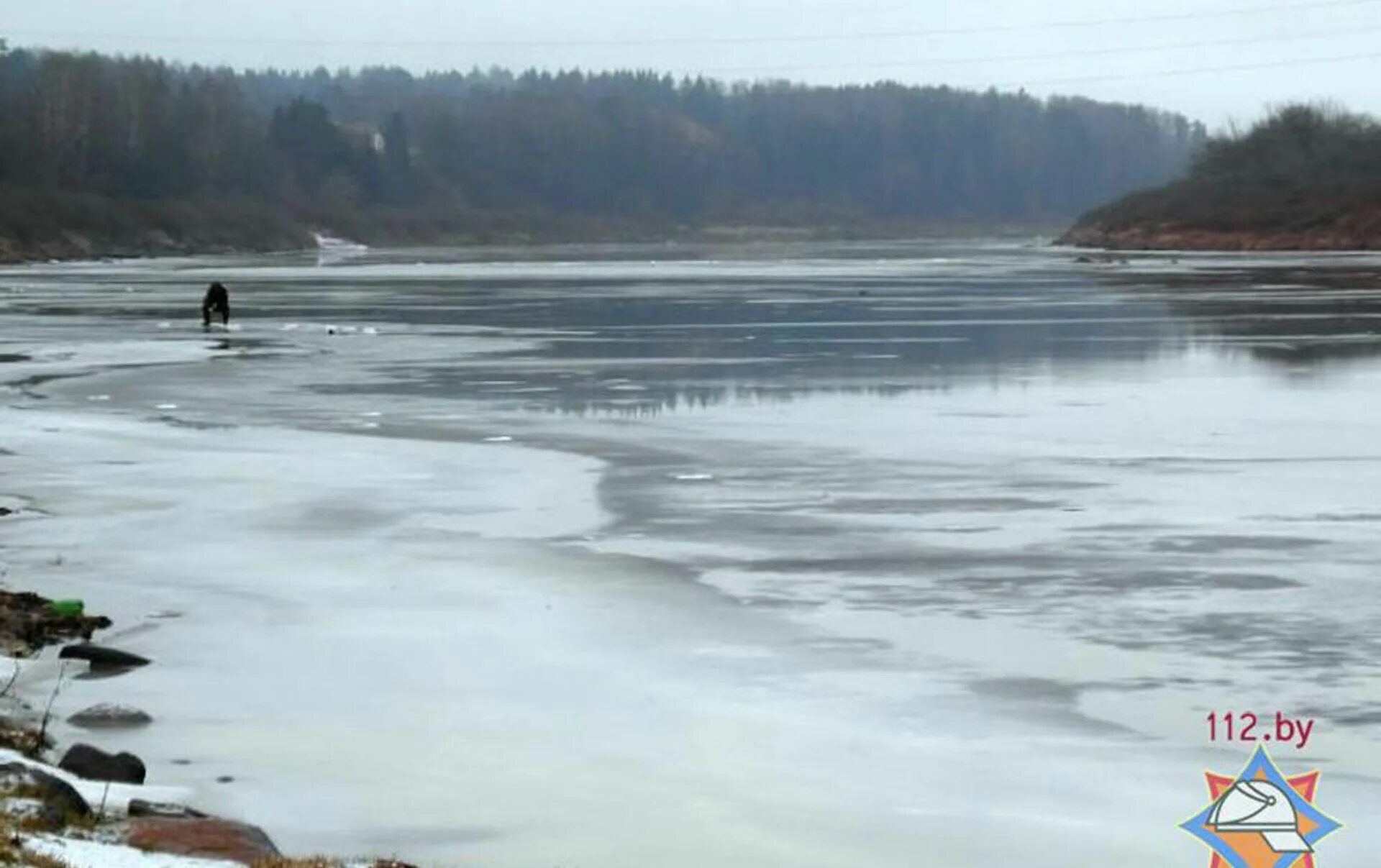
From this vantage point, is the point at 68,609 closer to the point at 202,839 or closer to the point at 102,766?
the point at 102,766

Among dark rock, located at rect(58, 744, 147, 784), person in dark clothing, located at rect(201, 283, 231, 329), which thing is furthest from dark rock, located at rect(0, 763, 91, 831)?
person in dark clothing, located at rect(201, 283, 231, 329)

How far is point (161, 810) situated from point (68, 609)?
4.77 metres

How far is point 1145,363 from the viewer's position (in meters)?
33.8

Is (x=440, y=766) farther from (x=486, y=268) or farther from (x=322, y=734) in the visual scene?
(x=486, y=268)

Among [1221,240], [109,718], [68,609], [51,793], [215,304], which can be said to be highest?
[215,304]

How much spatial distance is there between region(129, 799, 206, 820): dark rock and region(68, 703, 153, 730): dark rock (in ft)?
6.11

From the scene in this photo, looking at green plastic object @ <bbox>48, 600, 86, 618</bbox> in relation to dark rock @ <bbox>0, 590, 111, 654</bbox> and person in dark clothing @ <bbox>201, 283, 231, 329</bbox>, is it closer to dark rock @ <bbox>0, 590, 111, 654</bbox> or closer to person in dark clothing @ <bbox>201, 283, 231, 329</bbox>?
dark rock @ <bbox>0, 590, 111, 654</bbox>

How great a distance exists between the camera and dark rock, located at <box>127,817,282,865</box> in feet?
29.0

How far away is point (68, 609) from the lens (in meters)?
14.1

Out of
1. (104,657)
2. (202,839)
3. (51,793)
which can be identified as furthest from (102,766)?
(104,657)

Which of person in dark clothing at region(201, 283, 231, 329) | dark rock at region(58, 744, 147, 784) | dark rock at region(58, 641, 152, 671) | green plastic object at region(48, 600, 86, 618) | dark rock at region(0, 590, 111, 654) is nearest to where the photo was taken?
dark rock at region(58, 744, 147, 784)

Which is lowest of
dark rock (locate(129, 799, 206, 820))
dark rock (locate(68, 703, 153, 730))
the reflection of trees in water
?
dark rock (locate(68, 703, 153, 730))

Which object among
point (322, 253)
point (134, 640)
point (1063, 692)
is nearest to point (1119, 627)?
point (1063, 692)

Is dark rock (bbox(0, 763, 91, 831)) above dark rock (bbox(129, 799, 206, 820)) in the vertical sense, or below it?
above
